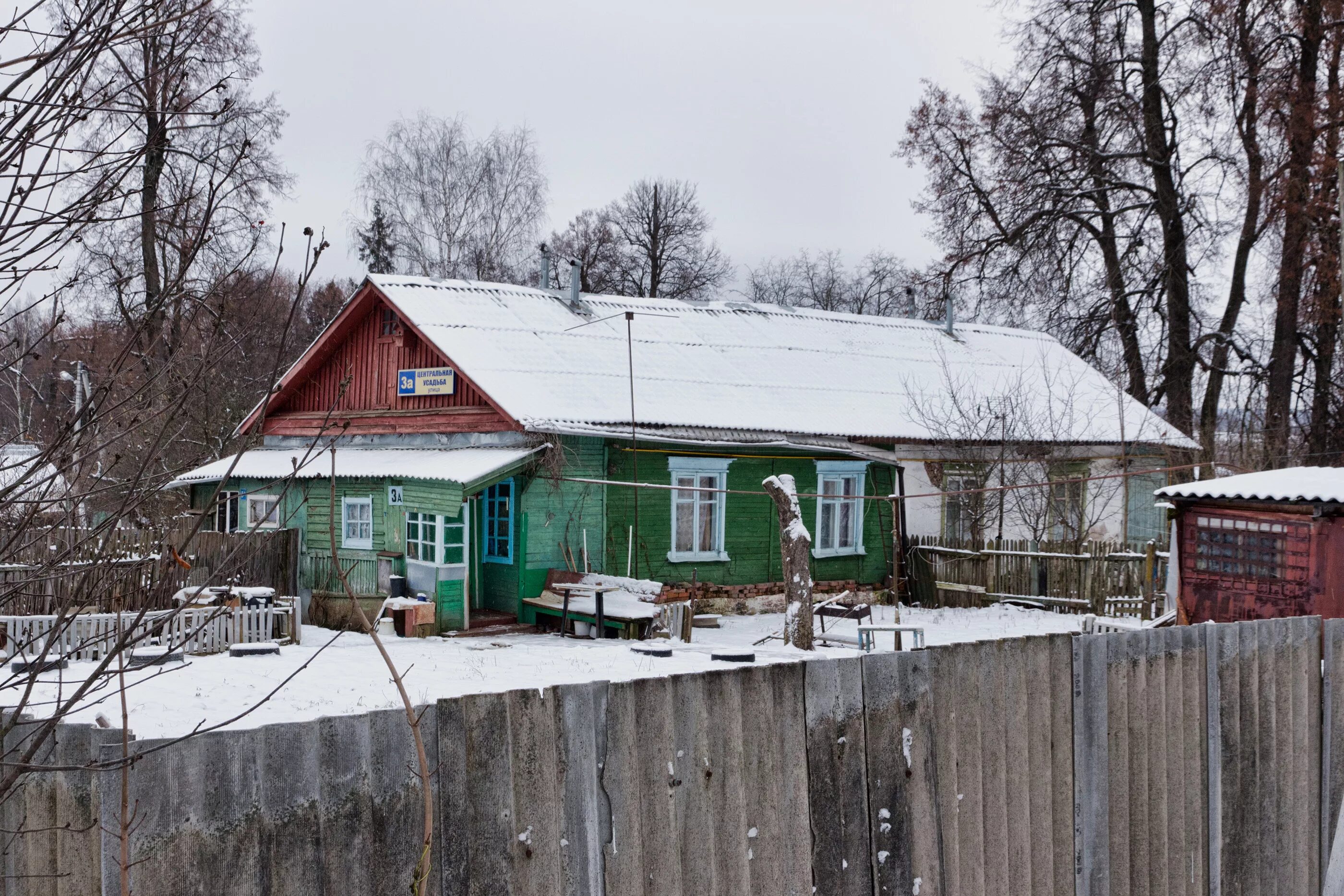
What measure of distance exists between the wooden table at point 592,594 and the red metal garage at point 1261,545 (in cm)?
699

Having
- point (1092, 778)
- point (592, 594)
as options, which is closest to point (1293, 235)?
point (592, 594)

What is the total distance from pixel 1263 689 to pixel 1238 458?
21.3 m

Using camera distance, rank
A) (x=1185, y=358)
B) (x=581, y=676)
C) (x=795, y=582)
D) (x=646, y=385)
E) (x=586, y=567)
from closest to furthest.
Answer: (x=581, y=676) → (x=795, y=582) → (x=586, y=567) → (x=646, y=385) → (x=1185, y=358)

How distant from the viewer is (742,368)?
20.9 meters

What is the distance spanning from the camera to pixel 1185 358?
26.7m

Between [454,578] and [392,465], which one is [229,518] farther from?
[454,578]

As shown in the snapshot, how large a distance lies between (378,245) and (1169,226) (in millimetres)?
22725

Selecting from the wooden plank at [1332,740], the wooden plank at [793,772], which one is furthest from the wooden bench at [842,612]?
the wooden plank at [793,772]

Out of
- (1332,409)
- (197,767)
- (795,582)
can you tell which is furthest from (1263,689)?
(1332,409)

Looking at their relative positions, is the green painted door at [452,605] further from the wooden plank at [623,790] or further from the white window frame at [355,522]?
the wooden plank at [623,790]

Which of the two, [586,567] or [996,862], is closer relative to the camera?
[996,862]

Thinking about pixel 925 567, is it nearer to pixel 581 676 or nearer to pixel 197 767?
pixel 581 676

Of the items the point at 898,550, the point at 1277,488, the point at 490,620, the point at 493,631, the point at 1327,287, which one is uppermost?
the point at 1327,287

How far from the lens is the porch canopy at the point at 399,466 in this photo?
610 inches
